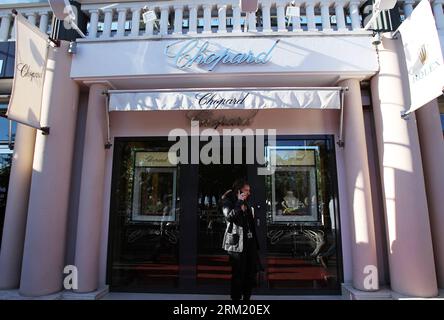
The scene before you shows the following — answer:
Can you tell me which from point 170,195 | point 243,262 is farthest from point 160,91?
point 243,262

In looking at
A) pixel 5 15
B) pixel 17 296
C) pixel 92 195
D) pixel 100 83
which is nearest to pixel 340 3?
pixel 100 83

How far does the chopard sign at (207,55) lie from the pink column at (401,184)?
1951 mm

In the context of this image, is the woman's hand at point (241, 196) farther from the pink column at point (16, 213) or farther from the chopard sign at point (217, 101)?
the pink column at point (16, 213)

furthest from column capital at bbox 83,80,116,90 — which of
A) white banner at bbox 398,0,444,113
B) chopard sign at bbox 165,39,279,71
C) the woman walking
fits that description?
white banner at bbox 398,0,444,113

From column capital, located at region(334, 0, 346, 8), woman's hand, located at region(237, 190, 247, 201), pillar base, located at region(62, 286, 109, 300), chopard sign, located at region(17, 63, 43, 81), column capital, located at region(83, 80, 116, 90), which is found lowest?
pillar base, located at region(62, 286, 109, 300)

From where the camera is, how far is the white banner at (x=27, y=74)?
440 cm

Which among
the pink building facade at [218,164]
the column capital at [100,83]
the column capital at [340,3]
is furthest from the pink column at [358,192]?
the column capital at [100,83]

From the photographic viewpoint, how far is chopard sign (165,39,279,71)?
5.05m

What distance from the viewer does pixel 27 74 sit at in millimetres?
4605

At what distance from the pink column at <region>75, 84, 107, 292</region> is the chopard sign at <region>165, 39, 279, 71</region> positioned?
4.67ft

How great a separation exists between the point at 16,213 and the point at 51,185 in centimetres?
82

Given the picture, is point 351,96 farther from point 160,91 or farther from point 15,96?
point 15,96

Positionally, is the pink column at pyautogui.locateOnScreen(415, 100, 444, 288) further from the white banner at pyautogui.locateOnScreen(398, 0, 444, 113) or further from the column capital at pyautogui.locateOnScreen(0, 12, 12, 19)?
the column capital at pyautogui.locateOnScreen(0, 12, 12, 19)
